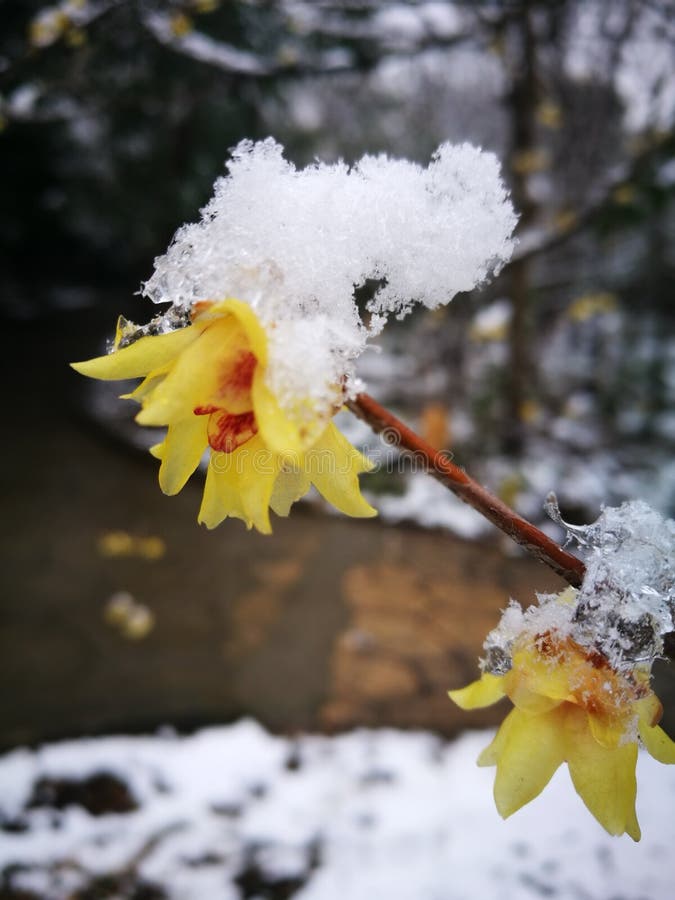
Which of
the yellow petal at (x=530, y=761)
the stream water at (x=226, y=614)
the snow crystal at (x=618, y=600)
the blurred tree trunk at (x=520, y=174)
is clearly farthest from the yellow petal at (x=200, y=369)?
the blurred tree trunk at (x=520, y=174)

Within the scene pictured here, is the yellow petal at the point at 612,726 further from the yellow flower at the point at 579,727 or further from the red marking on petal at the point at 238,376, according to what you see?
the red marking on petal at the point at 238,376

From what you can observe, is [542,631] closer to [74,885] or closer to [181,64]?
[74,885]

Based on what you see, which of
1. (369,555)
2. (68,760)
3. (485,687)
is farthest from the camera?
(369,555)

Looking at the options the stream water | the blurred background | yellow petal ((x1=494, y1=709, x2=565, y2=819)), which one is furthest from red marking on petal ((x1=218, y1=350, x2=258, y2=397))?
the stream water

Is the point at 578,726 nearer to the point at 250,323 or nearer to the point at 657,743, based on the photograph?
the point at 657,743

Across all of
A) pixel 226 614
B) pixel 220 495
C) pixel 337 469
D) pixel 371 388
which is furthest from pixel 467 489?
pixel 371 388

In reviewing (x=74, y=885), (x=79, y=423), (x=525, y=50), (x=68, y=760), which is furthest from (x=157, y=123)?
(x=74, y=885)

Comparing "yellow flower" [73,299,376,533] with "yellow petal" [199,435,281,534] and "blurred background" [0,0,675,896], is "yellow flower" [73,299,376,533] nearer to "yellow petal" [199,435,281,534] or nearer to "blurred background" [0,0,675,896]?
"yellow petal" [199,435,281,534]
